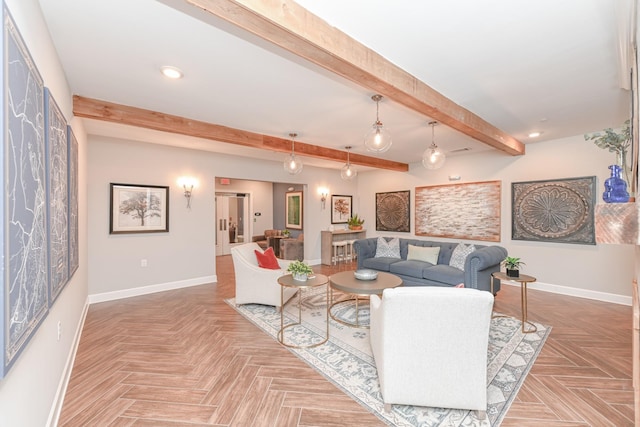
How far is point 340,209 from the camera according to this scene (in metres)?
8.00

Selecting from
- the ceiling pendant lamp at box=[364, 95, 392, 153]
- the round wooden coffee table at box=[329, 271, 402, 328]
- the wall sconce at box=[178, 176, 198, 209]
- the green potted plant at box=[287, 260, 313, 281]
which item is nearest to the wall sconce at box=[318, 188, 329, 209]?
the wall sconce at box=[178, 176, 198, 209]

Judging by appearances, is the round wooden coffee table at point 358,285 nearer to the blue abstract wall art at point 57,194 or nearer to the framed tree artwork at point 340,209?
the blue abstract wall art at point 57,194

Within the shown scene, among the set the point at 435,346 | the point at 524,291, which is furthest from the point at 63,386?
the point at 524,291

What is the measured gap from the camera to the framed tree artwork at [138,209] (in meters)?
4.61

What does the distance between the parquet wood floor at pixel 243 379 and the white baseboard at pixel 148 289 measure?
2.48 ft

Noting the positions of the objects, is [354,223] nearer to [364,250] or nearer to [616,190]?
[364,250]

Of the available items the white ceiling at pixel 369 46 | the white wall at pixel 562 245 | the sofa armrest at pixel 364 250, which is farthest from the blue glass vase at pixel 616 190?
the sofa armrest at pixel 364 250

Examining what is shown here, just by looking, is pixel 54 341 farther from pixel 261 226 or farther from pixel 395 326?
pixel 261 226

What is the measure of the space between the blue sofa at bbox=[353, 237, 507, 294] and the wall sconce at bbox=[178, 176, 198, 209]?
322 cm

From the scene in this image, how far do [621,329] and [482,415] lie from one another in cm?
274

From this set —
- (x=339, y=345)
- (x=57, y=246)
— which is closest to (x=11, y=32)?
(x=57, y=246)

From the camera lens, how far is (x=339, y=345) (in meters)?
2.96

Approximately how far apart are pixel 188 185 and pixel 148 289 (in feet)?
6.20

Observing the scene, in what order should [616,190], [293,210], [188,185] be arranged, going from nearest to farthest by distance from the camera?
[616,190] → [188,185] → [293,210]
